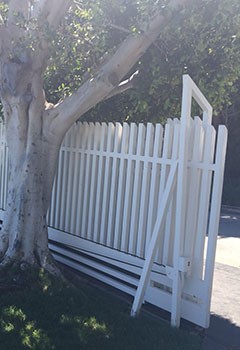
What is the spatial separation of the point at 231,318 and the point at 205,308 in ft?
2.49

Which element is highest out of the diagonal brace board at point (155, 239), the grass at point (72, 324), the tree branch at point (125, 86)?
the tree branch at point (125, 86)

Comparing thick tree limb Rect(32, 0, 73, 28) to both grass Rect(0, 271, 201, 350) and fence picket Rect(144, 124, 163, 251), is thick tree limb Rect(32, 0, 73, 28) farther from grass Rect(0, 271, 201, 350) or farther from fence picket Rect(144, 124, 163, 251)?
grass Rect(0, 271, 201, 350)

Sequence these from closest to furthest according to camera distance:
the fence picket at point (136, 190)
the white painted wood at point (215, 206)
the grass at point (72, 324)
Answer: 1. the grass at point (72, 324)
2. the white painted wood at point (215, 206)
3. the fence picket at point (136, 190)

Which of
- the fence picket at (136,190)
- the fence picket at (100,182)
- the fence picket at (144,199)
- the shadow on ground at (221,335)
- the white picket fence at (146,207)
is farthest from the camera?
the fence picket at (100,182)

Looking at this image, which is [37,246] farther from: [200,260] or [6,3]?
[6,3]

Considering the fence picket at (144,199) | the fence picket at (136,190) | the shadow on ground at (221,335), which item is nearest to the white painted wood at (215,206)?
the shadow on ground at (221,335)

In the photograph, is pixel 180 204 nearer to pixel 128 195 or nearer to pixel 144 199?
pixel 144 199

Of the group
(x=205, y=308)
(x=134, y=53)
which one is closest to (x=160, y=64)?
(x=134, y=53)

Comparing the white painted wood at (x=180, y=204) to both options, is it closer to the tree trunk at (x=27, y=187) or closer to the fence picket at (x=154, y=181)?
the fence picket at (x=154, y=181)

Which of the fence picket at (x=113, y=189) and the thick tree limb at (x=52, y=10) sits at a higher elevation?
the thick tree limb at (x=52, y=10)

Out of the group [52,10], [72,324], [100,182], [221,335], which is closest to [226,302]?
[221,335]

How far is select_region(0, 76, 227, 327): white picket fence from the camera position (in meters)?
5.29

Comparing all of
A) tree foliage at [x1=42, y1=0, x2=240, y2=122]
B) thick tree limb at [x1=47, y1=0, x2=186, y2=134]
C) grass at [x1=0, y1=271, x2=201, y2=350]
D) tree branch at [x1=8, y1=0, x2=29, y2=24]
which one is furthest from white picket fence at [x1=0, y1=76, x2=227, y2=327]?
tree branch at [x1=8, y1=0, x2=29, y2=24]

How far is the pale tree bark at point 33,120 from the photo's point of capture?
626 cm
